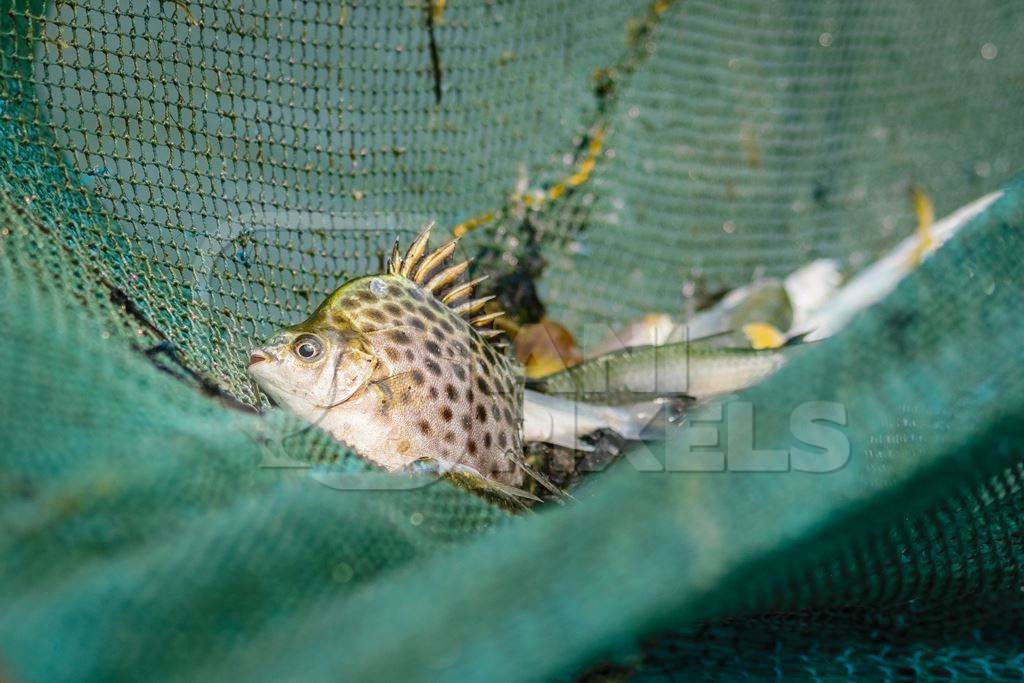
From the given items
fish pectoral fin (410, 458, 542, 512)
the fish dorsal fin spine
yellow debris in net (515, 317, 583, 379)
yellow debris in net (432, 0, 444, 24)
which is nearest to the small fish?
yellow debris in net (515, 317, 583, 379)

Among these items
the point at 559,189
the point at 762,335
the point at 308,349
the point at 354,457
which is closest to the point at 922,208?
the point at 762,335

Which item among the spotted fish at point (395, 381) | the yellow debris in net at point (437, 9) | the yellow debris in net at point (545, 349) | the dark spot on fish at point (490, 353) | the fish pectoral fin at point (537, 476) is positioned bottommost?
the fish pectoral fin at point (537, 476)

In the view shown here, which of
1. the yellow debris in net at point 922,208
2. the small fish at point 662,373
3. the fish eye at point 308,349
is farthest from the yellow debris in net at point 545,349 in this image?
the yellow debris in net at point 922,208

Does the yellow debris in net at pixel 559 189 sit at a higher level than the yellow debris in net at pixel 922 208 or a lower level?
lower

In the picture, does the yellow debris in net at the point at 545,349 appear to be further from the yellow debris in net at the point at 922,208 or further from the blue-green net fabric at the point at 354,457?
the yellow debris in net at the point at 922,208

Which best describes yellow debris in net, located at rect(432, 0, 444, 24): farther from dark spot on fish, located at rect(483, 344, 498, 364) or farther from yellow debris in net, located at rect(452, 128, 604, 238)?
dark spot on fish, located at rect(483, 344, 498, 364)

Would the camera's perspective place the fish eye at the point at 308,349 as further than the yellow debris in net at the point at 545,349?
No

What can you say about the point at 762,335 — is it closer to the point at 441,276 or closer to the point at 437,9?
the point at 441,276
